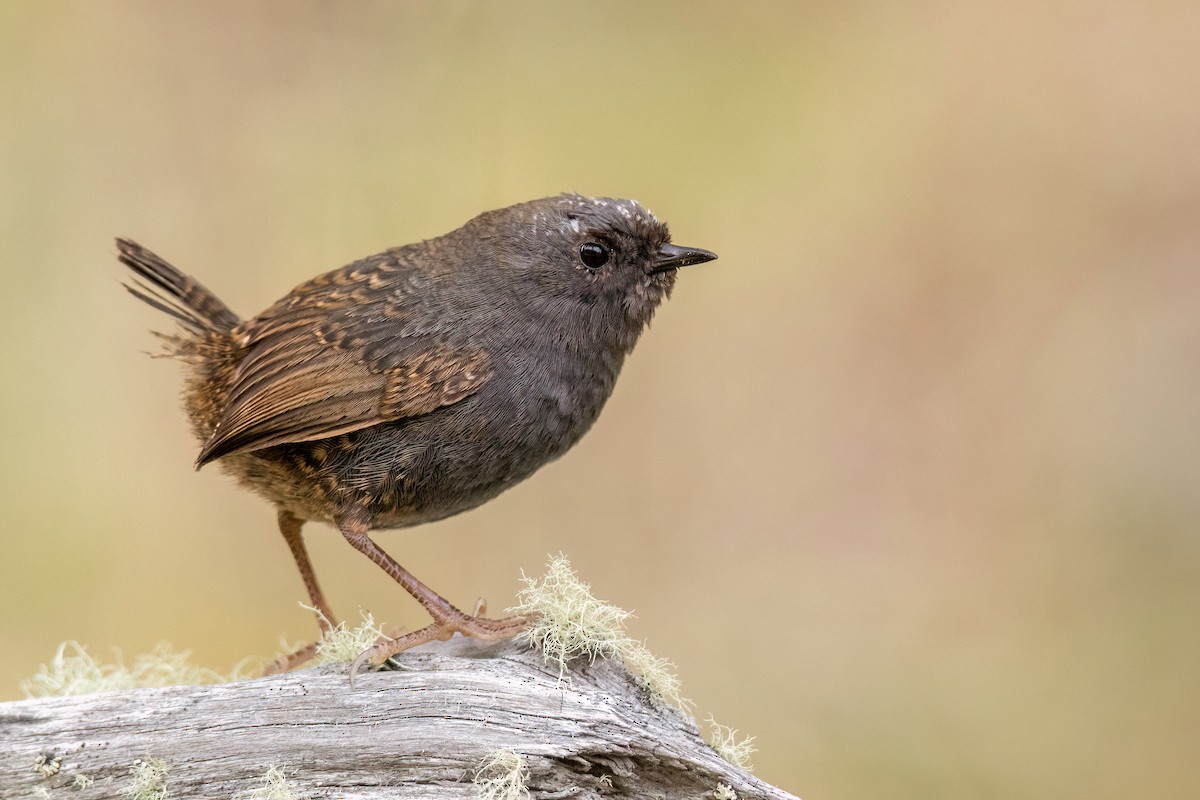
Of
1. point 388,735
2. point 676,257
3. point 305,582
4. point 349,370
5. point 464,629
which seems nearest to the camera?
point 388,735

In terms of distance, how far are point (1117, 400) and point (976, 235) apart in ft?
3.13

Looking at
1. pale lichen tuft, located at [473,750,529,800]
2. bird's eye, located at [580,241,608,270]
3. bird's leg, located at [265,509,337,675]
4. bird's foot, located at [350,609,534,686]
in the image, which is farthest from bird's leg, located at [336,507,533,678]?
bird's eye, located at [580,241,608,270]

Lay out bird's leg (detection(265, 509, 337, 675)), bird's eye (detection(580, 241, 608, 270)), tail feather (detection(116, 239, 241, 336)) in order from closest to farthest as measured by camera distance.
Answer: bird's eye (detection(580, 241, 608, 270)), bird's leg (detection(265, 509, 337, 675)), tail feather (detection(116, 239, 241, 336))

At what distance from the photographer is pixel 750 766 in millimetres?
3117

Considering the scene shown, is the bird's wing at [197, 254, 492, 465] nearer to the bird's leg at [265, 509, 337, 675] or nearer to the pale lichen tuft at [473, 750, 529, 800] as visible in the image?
the bird's leg at [265, 509, 337, 675]

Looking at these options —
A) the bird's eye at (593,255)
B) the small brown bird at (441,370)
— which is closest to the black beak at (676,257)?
the small brown bird at (441,370)

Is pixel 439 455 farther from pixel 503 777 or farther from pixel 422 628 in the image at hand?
pixel 503 777

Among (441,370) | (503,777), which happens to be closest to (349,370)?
(441,370)

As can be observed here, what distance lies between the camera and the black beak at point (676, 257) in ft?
10.9

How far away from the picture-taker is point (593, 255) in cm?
332

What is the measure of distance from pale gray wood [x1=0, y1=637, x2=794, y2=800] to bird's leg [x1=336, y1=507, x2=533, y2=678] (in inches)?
2.6

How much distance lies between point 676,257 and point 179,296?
1753mm

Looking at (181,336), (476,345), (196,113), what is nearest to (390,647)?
(476,345)

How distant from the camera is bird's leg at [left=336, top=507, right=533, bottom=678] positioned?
9.61 feet
